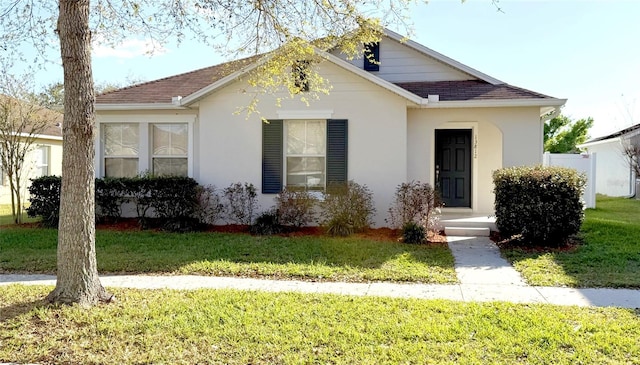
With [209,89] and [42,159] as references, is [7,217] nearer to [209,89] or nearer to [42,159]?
[42,159]

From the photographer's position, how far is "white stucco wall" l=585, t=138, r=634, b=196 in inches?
854

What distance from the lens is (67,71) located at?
205 inches

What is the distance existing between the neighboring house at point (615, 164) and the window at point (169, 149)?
1853 cm

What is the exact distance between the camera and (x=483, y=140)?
12.1m

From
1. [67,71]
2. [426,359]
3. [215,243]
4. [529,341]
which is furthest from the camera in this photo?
[215,243]

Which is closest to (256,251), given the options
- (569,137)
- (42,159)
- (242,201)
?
(242,201)

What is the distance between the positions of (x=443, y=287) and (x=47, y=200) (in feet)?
32.3

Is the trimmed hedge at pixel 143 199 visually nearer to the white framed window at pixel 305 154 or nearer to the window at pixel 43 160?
the white framed window at pixel 305 154

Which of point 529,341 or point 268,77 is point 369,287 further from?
point 268,77

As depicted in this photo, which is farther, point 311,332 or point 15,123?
point 15,123

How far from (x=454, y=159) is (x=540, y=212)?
408cm

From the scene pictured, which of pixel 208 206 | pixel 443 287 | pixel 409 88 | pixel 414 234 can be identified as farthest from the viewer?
pixel 409 88

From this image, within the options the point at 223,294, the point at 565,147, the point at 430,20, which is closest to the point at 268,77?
the point at 430,20

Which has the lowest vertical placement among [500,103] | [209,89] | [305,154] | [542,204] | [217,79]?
[542,204]
